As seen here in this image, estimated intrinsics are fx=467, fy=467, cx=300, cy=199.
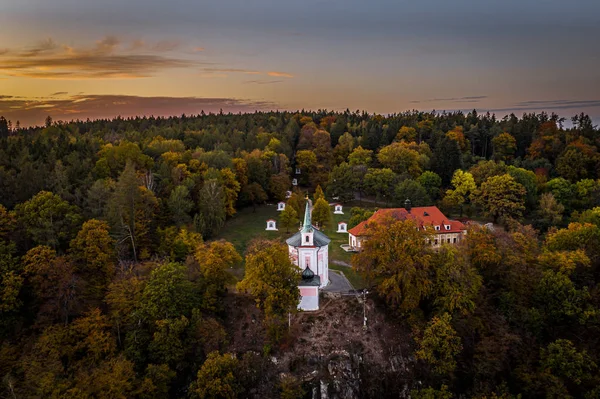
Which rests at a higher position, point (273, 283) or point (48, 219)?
point (48, 219)

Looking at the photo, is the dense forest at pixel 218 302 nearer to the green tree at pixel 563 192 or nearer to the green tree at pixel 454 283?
the green tree at pixel 454 283

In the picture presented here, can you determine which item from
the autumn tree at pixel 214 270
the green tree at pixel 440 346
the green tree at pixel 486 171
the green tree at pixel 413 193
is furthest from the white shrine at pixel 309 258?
the green tree at pixel 486 171

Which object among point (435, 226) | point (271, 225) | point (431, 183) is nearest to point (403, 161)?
point (431, 183)

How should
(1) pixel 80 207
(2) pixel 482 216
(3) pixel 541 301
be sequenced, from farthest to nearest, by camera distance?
(2) pixel 482 216
(1) pixel 80 207
(3) pixel 541 301

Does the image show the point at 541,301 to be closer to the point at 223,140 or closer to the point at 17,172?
the point at 17,172

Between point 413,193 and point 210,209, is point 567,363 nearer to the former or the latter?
point 210,209

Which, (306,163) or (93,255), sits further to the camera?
(306,163)

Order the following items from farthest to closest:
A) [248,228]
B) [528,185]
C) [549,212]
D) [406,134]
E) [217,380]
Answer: [406,134] → [528,185] → [248,228] → [549,212] → [217,380]

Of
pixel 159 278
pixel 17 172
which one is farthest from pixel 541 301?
pixel 17 172
